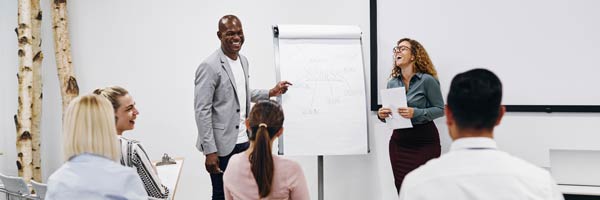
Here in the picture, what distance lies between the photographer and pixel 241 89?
327 centimetres

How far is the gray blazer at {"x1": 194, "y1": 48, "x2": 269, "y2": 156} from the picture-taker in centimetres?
301

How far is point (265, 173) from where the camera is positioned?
6.70 feet

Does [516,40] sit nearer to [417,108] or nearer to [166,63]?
[417,108]

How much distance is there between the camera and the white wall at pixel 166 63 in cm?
425

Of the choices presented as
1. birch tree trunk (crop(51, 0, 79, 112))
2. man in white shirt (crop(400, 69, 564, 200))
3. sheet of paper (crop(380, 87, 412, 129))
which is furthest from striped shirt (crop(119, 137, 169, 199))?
birch tree trunk (crop(51, 0, 79, 112))

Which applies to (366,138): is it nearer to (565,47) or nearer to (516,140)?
(516,140)

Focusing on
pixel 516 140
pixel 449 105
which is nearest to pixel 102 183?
pixel 449 105

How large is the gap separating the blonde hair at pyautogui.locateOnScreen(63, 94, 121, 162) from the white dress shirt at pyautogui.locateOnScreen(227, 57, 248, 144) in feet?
4.49

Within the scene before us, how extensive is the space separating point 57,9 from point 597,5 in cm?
378

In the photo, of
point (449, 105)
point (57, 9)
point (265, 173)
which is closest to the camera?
point (449, 105)

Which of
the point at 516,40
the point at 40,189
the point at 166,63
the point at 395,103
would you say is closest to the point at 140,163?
the point at 40,189

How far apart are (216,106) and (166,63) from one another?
1387 mm

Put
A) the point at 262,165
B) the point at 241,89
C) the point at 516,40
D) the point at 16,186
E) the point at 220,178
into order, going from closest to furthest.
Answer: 1. the point at 262,165
2. the point at 16,186
3. the point at 220,178
4. the point at 241,89
5. the point at 516,40

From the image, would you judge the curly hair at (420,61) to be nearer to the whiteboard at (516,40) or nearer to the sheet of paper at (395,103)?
the sheet of paper at (395,103)
